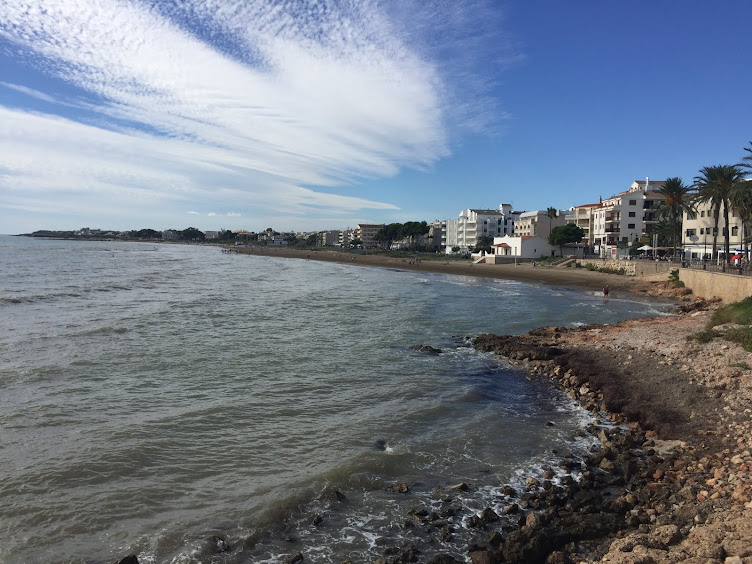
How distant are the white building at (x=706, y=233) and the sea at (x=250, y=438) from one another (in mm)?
46321

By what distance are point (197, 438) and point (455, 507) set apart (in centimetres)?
620

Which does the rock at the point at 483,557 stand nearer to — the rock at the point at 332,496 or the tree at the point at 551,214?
the rock at the point at 332,496

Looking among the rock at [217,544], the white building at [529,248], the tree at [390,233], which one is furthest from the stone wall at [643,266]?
the tree at [390,233]

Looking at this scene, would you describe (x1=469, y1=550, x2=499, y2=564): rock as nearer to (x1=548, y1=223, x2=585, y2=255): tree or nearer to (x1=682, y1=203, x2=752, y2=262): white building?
(x1=682, y1=203, x2=752, y2=262): white building

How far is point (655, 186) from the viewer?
94.2 m

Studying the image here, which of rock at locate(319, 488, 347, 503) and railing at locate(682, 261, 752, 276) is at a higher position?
railing at locate(682, 261, 752, 276)

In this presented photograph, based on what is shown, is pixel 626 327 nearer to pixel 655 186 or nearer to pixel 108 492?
pixel 108 492

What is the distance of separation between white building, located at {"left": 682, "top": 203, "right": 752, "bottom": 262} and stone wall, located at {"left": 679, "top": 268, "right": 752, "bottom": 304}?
14.1 m

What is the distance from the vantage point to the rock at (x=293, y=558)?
7109mm

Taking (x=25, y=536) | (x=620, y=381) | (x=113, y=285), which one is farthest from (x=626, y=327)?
(x=113, y=285)

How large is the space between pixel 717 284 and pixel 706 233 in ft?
102

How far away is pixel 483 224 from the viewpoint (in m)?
129

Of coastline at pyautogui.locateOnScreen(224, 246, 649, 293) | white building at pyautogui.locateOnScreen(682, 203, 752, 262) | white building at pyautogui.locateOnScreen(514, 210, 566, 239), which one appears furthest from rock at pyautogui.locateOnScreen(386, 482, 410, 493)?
white building at pyautogui.locateOnScreen(514, 210, 566, 239)

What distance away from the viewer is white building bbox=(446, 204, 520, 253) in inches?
5074
